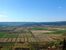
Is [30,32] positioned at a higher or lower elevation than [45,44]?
higher

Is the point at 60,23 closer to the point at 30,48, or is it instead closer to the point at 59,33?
the point at 59,33

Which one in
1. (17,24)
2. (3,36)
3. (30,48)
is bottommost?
(30,48)

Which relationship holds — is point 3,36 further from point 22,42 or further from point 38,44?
point 38,44

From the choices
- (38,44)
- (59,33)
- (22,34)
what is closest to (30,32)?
(22,34)

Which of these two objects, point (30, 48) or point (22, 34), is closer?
point (30, 48)

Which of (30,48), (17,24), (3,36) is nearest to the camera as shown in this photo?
(30,48)

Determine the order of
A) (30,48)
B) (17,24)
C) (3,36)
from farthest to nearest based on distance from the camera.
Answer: (17,24), (3,36), (30,48)
